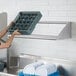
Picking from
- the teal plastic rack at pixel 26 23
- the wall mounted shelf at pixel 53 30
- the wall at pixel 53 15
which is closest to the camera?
the teal plastic rack at pixel 26 23

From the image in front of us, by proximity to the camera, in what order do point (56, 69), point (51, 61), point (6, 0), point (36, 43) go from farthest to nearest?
point (6, 0) < point (36, 43) < point (51, 61) < point (56, 69)

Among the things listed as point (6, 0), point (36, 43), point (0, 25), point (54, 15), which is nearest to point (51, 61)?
point (36, 43)

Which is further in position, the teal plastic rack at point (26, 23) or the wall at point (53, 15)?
the wall at point (53, 15)

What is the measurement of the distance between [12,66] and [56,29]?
544mm

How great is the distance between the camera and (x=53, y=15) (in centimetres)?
176

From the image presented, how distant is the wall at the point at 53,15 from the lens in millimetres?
1674

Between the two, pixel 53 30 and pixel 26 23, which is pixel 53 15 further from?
pixel 26 23

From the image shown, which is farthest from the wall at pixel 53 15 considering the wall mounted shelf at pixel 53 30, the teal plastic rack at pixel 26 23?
the teal plastic rack at pixel 26 23

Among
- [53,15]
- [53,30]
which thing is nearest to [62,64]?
[53,30]

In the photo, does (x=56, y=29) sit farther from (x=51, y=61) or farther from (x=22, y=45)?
(x=22, y=45)

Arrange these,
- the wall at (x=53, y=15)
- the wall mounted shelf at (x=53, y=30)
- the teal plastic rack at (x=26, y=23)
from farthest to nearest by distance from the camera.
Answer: the wall at (x=53, y=15) → the wall mounted shelf at (x=53, y=30) → the teal plastic rack at (x=26, y=23)

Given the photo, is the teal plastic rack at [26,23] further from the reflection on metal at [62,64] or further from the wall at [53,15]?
the reflection on metal at [62,64]

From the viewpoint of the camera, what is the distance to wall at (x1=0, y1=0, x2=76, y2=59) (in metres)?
1.67

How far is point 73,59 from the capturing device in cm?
166
